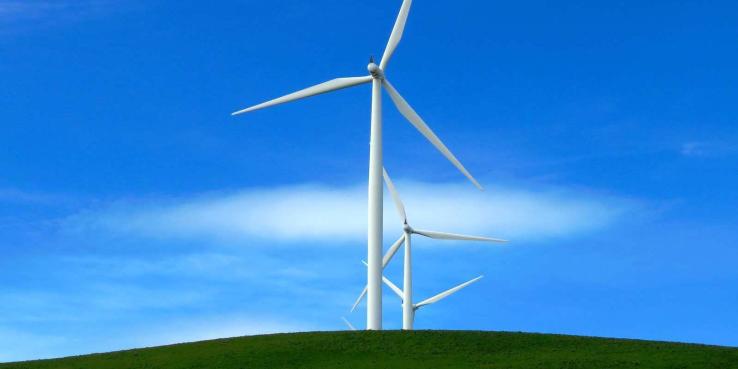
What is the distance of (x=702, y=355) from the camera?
7281 centimetres

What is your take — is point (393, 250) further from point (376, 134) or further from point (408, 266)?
point (376, 134)

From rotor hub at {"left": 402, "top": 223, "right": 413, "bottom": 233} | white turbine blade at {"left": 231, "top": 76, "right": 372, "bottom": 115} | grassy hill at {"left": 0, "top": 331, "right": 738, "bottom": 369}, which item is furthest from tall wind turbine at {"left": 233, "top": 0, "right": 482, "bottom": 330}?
rotor hub at {"left": 402, "top": 223, "right": 413, "bottom": 233}

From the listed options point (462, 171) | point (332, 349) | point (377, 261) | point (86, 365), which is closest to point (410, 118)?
point (462, 171)

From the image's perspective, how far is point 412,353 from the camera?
241 ft

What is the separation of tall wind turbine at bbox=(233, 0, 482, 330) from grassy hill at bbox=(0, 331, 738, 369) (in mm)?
3743

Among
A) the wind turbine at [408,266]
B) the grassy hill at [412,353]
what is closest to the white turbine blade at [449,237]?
the wind turbine at [408,266]

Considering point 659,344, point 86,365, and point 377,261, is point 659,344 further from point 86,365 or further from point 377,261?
point 86,365

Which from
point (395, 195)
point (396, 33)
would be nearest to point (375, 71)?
point (396, 33)

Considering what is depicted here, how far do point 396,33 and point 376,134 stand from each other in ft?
37.7

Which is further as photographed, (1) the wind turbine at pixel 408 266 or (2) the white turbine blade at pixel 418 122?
(1) the wind turbine at pixel 408 266

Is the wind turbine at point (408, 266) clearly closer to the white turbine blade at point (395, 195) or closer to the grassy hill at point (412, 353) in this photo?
the white turbine blade at point (395, 195)

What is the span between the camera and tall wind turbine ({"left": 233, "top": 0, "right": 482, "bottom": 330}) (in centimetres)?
7862

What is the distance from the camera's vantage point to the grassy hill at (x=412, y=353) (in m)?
70.6

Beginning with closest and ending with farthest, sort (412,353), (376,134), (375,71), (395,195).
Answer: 1. (412,353)
2. (376,134)
3. (375,71)
4. (395,195)
